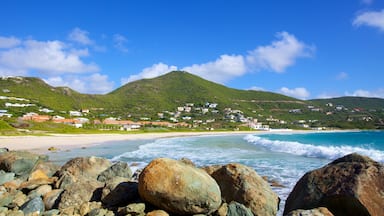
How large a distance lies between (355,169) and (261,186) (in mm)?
2312

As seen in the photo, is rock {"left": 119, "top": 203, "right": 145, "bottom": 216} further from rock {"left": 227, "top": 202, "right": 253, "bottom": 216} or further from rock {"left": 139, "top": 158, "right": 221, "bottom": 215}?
rock {"left": 227, "top": 202, "right": 253, "bottom": 216}

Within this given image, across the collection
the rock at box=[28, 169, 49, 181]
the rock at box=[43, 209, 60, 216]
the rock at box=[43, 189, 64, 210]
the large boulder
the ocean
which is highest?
the large boulder

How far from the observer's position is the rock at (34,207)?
28.1 ft

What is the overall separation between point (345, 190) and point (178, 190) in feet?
11.0

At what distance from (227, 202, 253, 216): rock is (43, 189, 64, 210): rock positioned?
449 cm

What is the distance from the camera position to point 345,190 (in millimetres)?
6500

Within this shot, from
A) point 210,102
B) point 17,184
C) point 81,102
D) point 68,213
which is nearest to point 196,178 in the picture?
point 68,213

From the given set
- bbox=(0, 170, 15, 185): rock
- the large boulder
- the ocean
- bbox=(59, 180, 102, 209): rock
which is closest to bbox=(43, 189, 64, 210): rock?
bbox=(59, 180, 102, 209): rock

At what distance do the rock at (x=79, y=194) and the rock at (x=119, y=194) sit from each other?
45 centimetres

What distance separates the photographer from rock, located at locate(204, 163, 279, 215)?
8023 millimetres

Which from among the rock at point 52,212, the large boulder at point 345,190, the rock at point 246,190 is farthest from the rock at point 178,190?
the rock at point 52,212

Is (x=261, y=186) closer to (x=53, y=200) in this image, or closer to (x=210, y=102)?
(x=53, y=200)

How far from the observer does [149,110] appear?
158 meters

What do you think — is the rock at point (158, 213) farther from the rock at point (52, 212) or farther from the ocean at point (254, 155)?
the ocean at point (254, 155)
